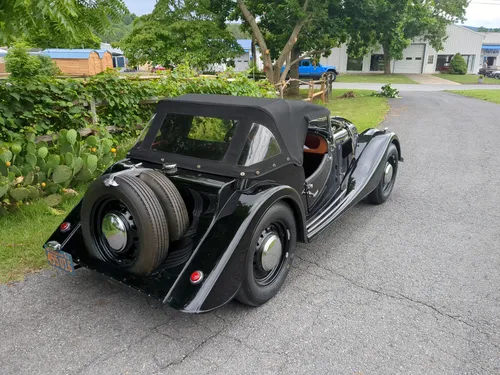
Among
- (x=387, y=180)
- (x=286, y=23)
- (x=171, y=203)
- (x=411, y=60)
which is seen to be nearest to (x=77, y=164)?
(x=171, y=203)

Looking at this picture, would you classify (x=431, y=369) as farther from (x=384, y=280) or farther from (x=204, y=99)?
(x=204, y=99)

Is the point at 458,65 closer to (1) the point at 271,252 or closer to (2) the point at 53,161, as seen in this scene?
(2) the point at 53,161

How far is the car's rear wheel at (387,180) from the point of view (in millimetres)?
5125

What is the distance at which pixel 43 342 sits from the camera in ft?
8.79

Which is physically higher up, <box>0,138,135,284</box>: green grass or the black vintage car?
the black vintage car

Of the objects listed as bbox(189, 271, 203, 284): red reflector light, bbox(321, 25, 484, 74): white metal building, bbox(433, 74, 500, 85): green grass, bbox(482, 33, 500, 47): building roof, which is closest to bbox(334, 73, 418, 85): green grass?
bbox(433, 74, 500, 85): green grass

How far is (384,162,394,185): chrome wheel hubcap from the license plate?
3.91m

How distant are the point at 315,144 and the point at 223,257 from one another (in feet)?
7.03

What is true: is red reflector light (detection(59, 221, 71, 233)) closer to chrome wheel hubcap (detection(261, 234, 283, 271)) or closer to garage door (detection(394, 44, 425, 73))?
chrome wheel hubcap (detection(261, 234, 283, 271))

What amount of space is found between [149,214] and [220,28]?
17565mm

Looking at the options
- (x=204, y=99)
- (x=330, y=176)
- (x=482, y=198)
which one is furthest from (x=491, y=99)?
(x=204, y=99)

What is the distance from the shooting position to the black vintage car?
271 cm

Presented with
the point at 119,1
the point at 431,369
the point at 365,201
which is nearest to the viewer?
the point at 431,369

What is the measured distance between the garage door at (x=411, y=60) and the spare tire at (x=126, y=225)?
4734 centimetres
